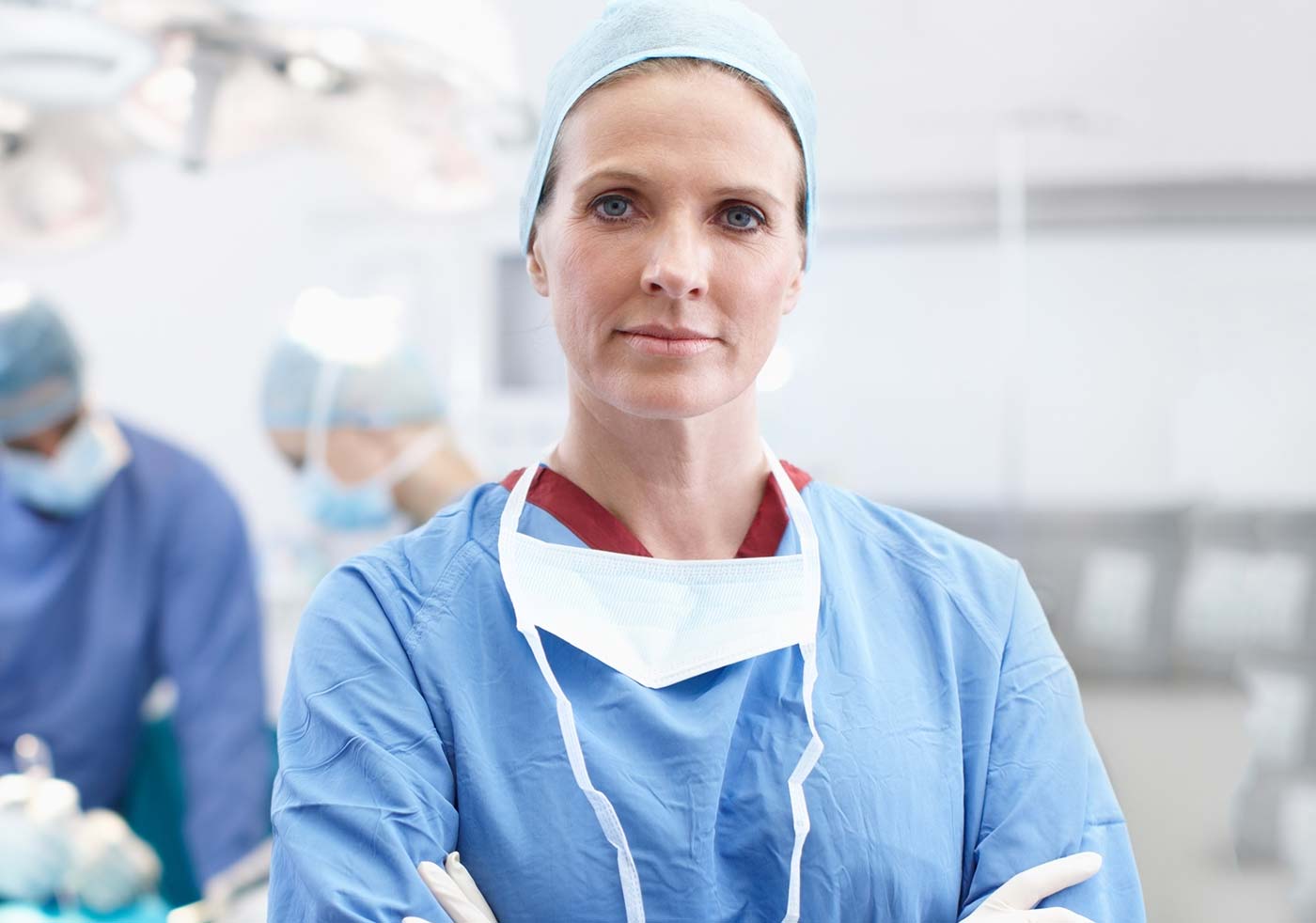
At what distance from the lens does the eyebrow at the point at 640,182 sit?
0.86 metres

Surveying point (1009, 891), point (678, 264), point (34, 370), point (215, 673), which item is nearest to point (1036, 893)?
point (1009, 891)

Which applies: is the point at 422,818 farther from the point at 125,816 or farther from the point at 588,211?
the point at 125,816

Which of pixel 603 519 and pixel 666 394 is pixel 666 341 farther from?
pixel 603 519

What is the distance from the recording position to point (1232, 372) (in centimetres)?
342

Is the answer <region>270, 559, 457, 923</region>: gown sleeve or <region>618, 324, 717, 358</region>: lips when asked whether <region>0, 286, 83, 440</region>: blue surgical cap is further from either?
<region>618, 324, 717, 358</region>: lips

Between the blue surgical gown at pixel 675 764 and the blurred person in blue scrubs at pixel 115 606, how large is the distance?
168 cm

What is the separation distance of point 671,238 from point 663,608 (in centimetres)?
28

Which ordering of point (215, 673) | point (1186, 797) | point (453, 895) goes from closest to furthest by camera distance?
1. point (453, 895)
2. point (215, 673)
3. point (1186, 797)

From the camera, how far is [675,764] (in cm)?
88

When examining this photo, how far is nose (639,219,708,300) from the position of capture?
85cm

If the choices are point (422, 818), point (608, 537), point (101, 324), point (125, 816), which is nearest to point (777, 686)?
point (608, 537)

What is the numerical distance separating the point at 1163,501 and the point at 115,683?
109 inches

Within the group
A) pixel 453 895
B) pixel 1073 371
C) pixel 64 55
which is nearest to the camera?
pixel 453 895

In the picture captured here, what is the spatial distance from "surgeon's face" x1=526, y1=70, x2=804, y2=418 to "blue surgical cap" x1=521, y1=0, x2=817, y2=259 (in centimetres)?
2
